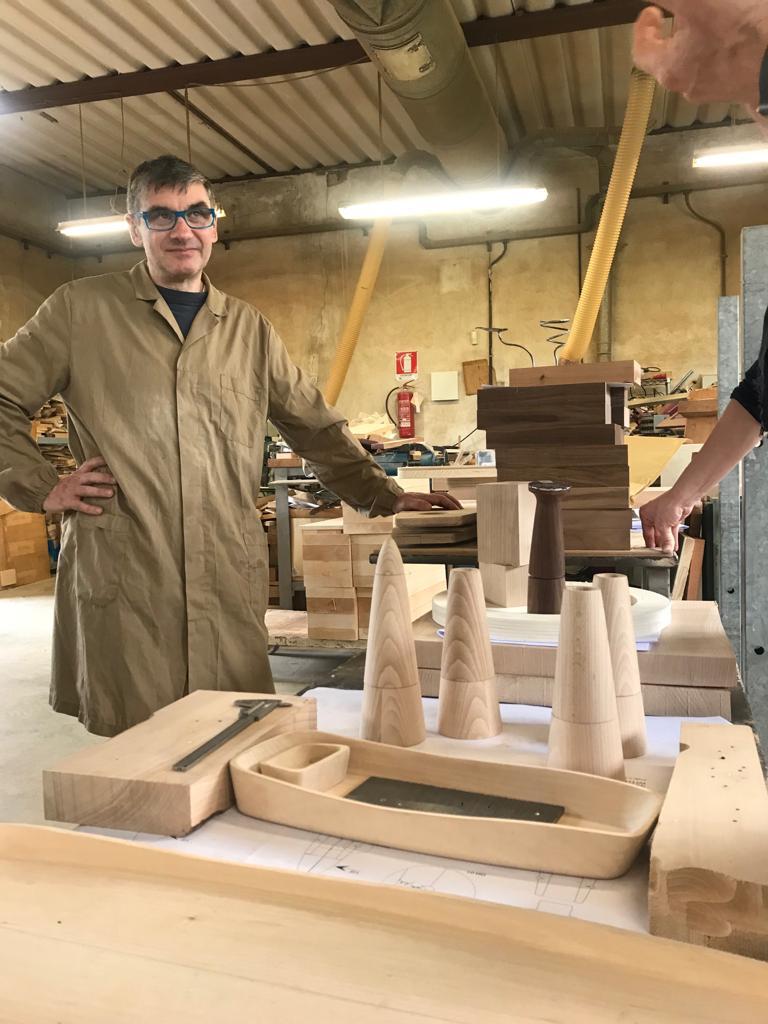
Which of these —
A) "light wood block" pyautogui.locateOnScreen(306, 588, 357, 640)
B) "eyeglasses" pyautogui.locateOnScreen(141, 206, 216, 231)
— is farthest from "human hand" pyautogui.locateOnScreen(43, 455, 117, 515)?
"light wood block" pyautogui.locateOnScreen(306, 588, 357, 640)

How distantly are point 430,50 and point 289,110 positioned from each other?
9.44ft

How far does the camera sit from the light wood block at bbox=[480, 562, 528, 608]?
Answer: 1494mm

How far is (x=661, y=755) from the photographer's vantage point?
1075 millimetres

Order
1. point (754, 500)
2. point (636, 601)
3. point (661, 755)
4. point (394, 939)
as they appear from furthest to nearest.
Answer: point (754, 500) → point (636, 601) → point (661, 755) → point (394, 939)

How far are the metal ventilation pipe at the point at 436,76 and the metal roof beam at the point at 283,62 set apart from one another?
34 cm

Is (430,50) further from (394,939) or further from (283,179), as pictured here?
(394,939)

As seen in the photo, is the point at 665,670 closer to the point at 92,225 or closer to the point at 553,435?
the point at 553,435

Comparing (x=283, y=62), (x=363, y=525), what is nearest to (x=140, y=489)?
(x=363, y=525)

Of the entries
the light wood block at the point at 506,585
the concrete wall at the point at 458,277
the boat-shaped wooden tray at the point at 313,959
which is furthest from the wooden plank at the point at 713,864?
the concrete wall at the point at 458,277

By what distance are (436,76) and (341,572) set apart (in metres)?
3.47

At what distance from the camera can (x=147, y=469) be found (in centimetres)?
192

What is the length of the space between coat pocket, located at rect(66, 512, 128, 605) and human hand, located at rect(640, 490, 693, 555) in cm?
125

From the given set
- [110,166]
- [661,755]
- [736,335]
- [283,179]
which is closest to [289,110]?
[283,179]

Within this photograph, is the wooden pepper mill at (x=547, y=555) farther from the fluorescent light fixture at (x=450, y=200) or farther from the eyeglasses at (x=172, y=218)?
the fluorescent light fixture at (x=450, y=200)
